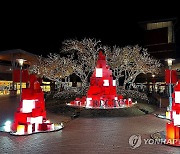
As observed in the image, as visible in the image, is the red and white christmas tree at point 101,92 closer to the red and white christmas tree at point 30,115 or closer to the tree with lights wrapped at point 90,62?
the tree with lights wrapped at point 90,62

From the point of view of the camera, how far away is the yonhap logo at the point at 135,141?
7.97 m

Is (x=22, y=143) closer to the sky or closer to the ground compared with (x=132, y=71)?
closer to the ground

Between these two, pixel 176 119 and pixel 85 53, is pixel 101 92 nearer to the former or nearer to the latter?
pixel 85 53

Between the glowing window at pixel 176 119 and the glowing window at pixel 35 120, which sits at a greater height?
the glowing window at pixel 176 119

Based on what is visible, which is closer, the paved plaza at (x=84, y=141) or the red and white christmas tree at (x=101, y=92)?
the paved plaza at (x=84, y=141)

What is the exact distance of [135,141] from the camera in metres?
8.58

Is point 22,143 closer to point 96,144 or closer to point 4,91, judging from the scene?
point 96,144

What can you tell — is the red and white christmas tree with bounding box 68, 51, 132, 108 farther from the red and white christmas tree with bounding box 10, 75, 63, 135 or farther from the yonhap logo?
the yonhap logo

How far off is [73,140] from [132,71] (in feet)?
58.1

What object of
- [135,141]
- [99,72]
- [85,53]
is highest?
[85,53]

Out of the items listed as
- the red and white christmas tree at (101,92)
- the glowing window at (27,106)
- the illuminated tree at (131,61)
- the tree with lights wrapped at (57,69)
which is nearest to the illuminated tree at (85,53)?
the tree with lights wrapped at (57,69)

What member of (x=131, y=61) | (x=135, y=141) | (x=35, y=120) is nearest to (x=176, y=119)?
(x=135, y=141)

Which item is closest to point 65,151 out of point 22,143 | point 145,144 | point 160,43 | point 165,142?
point 22,143

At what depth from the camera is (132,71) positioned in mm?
25359
